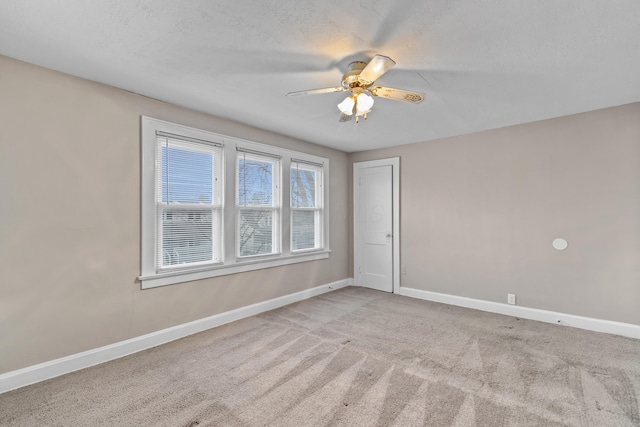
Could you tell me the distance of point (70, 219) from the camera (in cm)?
244

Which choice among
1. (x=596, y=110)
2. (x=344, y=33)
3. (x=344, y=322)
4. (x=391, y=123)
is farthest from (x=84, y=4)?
(x=596, y=110)

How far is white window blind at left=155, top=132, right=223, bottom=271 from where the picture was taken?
3.00 meters

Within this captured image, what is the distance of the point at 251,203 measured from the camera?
3.83m

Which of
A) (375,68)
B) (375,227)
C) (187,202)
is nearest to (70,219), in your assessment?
(187,202)

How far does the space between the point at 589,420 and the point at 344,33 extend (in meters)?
2.85

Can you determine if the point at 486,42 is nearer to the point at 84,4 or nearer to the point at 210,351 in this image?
the point at 84,4

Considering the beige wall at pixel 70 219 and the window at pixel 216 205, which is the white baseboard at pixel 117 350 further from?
the window at pixel 216 205

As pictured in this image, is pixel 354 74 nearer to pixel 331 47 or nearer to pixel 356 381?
pixel 331 47

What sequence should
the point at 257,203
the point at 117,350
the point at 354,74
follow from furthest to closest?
the point at 257,203
the point at 117,350
the point at 354,74

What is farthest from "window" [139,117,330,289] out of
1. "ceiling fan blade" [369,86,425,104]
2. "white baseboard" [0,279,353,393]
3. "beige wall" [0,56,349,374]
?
"ceiling fan blade" [369,86,425,104]

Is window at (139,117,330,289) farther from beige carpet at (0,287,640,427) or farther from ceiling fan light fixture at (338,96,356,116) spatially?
ceiling fan light fixture at (338,96,356,116)

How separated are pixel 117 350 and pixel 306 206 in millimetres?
2860

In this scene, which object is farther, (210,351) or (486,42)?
(210,351)

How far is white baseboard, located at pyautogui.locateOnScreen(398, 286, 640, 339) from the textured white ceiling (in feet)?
7.58
